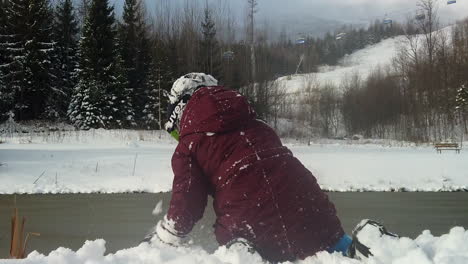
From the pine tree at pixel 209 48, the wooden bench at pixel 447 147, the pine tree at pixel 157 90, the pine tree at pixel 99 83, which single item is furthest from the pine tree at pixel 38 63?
the wooden bench at pixel 447 147

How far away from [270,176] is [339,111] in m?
48.6

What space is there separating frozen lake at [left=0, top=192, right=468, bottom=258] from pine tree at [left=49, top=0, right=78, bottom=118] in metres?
29.7

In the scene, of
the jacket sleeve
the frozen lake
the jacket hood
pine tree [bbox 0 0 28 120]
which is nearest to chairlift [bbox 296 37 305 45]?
pine tree [bbox 0 0 28 120]

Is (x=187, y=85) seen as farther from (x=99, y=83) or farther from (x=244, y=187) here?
(x=99, y=83)

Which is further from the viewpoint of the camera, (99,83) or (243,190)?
(99,83)

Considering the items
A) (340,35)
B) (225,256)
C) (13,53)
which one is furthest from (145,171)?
(340,35)

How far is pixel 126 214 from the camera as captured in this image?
888 centimetres

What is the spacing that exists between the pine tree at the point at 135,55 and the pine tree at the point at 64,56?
4459 mm

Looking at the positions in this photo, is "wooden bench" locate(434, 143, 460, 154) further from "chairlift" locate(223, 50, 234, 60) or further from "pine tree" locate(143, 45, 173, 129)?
"chairlift" locate(223, 50, 234, 60)

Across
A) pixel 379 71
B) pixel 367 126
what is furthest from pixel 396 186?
pixel 379 71

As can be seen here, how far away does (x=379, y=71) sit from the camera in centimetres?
5191

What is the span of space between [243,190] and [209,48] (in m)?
38.5

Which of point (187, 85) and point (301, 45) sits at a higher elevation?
point (301, 45)

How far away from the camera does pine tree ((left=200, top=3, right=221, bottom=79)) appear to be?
38425mm
